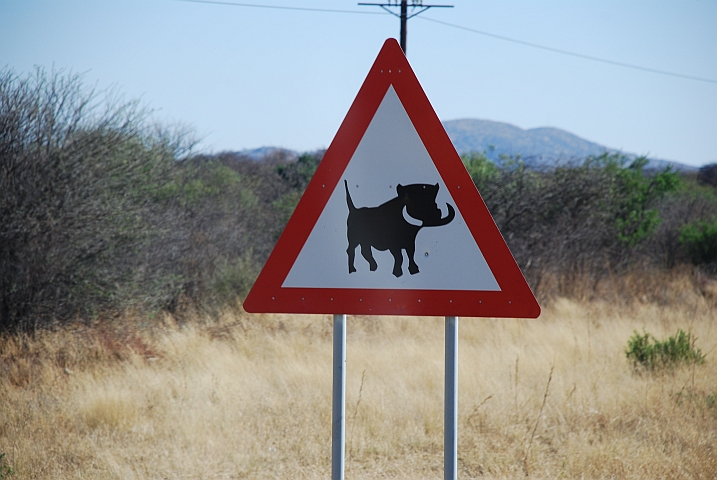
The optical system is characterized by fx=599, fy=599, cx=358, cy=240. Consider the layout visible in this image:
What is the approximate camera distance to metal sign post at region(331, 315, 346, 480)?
195 centimetres

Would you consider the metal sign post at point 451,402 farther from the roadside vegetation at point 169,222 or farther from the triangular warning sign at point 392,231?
the roadside vegetation at point 169,222

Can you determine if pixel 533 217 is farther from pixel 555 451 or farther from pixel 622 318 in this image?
pixel 555 451

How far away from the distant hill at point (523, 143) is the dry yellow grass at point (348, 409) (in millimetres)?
6265

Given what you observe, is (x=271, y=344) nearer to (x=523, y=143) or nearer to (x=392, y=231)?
(x=392, y=231)

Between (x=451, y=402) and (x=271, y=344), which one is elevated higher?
(x=451, y=402)

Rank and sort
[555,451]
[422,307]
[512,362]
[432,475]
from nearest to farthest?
[422,307], [432,475], [555,451], [512,362]

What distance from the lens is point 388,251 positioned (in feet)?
6.38

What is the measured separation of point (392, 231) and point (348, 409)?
8.03 feet

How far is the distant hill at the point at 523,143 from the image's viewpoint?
12250 millimetres

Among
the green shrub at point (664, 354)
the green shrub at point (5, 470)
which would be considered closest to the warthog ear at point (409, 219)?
the green shrub at point (5, 470)

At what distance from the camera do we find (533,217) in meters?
11.4

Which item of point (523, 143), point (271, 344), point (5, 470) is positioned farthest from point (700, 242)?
point (523, 143)

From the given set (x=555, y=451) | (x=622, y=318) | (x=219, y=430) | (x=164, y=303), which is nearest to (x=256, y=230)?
(x=164, y=303)

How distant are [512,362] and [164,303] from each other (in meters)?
5.21
